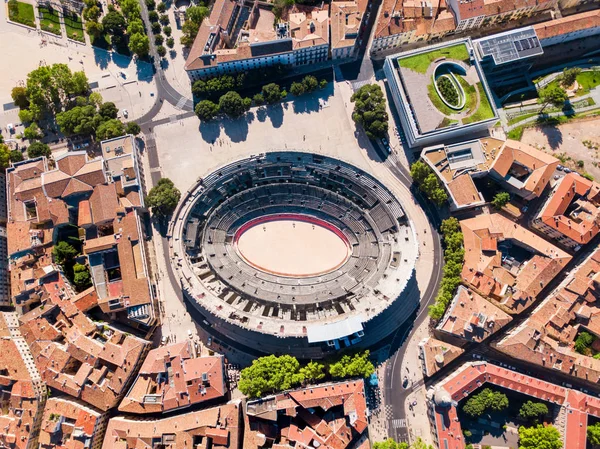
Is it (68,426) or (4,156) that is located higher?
(4,156)

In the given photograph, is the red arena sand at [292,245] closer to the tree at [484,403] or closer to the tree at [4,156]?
the tree at [484,403]

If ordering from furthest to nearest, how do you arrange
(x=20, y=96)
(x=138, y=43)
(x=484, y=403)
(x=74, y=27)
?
1. (x=74, y=27)
2. (x=138, y=43)
3. (x=20, y=96)
4. (x=484, y=403)

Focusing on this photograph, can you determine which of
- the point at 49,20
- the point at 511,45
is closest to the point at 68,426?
the point at 49,20

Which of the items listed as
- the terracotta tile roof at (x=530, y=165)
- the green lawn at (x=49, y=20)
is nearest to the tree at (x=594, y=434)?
the terracotta tile roof at (x=530, y=165)

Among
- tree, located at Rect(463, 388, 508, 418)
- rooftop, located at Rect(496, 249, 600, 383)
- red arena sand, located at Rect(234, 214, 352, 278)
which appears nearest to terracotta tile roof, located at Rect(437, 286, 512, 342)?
rooftop, located at Rect(496, 249, 600, 383)

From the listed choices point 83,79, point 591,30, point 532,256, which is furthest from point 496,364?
point 83,79

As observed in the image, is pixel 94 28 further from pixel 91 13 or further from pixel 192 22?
pixel 192 22

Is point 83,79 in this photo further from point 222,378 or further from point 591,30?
point 591,30
